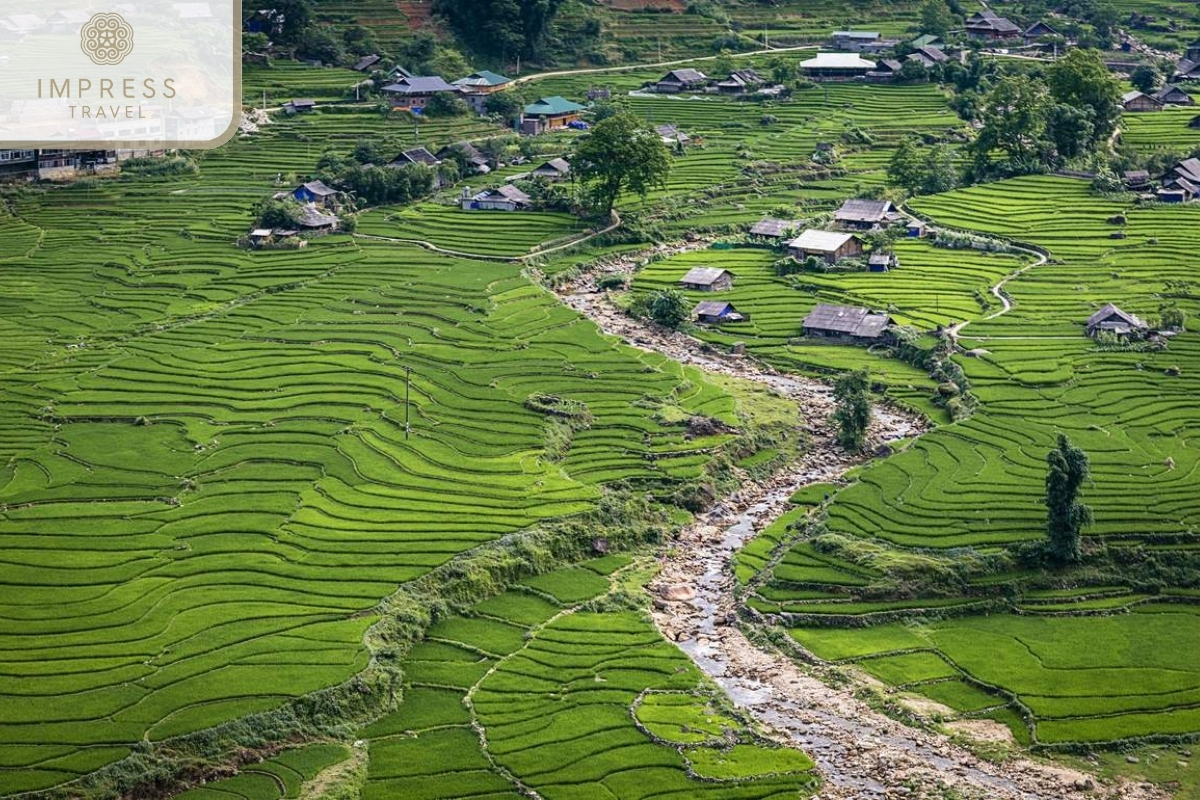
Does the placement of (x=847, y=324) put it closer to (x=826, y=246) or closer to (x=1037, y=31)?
(x=826, y=246)

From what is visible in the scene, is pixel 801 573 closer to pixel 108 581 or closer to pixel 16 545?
pixel 108 581

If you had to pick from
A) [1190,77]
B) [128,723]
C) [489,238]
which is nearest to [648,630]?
[128,723]

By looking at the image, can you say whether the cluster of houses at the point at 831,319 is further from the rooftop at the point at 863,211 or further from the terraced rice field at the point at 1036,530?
the rooftop at the point at 863,211

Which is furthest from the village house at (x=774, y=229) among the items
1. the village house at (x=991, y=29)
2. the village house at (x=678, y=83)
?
the village house at (x=991, y=29)

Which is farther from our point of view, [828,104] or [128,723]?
[828,104]

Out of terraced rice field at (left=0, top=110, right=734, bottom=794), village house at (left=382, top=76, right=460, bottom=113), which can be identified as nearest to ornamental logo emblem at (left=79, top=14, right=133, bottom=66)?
terraced rice field at (left=0, top=110, right=734, bottom=794)

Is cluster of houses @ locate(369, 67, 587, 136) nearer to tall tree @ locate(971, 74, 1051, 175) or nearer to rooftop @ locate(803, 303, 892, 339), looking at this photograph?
tall tree @ locate(971, 74, 1051, 175)
